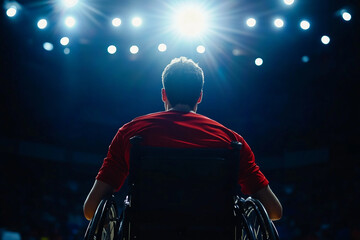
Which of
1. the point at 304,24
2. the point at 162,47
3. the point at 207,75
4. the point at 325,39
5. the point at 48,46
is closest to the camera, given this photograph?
the point at 304,24

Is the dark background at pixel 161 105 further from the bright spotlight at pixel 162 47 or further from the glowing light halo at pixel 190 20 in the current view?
the glowing light halo at pixel 190 20

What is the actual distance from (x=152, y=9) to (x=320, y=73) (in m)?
3.62

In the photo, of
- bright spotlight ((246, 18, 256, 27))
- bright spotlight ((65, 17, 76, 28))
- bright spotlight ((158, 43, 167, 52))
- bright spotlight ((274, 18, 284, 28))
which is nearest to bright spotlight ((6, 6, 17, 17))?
bright spotlight ((65, 17, 76, 28))

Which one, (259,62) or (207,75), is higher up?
(207,75)

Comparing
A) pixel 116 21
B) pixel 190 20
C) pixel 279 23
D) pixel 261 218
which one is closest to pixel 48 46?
pixel 116 21

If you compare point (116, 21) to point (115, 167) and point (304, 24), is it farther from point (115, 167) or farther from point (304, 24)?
point (115, 167)

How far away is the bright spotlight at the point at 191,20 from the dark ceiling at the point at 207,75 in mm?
208

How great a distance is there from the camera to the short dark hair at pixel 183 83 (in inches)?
67.1

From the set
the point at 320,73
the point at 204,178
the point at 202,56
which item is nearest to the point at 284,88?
the point at 320,73

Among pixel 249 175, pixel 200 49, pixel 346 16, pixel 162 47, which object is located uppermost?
pixel 346 16

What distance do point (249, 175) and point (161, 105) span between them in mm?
8036

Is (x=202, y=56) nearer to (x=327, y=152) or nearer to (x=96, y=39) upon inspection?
(x=96, y=39)

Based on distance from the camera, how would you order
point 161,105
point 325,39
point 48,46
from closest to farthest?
point 325,39, point 48,46, point 161,105

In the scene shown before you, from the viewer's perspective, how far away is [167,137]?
157cm
